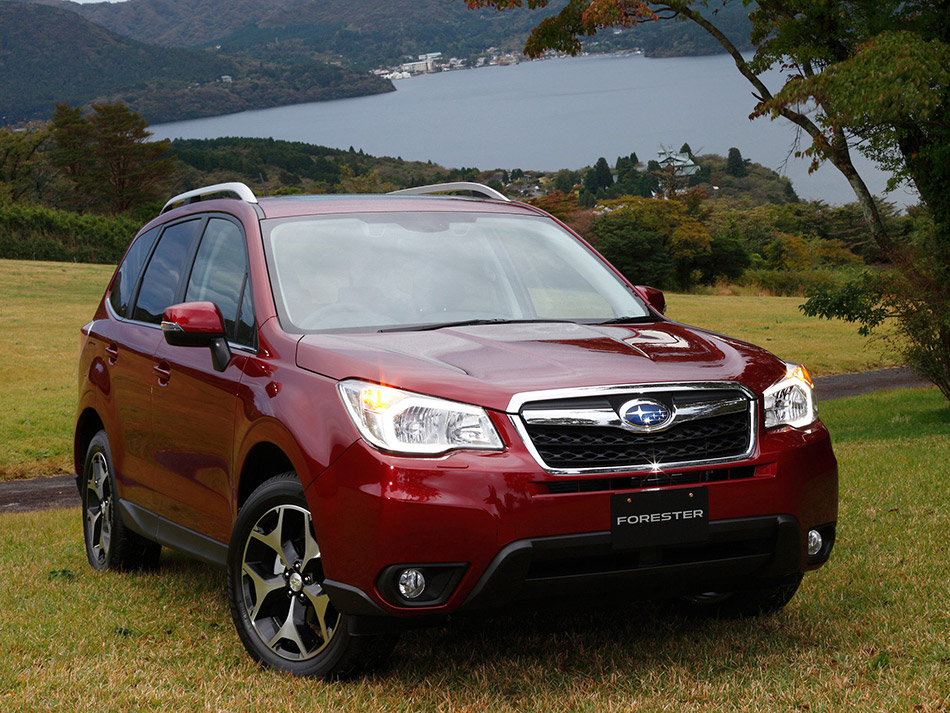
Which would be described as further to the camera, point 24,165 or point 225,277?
point 24,165

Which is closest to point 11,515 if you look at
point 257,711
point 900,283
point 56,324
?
point 257,711

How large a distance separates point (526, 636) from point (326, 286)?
5.69ft

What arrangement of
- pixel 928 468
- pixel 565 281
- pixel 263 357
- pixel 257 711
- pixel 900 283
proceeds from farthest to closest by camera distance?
pixel 900 283
pixel 928 468
pixel 565 281
pixel 263 357
pixel 257 711

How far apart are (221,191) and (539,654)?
9.19 feet

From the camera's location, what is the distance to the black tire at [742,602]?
464 cm

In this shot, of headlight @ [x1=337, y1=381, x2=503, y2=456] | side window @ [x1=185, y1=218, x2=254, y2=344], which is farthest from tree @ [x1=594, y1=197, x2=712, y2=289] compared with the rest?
headlight @ [x1=337, y1=381, x2=503, y2=456]

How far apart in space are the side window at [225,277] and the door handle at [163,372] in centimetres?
36

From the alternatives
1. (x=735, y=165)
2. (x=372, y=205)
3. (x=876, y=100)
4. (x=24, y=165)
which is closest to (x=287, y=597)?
(x=372, y=205)

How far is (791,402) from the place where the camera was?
409 cm

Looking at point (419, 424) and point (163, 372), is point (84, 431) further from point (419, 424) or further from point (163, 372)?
point (419, 424)

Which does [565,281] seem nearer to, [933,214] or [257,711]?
[257,711]

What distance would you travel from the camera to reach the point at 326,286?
15.3 feet

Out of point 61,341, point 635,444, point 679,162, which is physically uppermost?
point 679,162

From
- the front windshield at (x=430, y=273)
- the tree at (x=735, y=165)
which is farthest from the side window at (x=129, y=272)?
the tree at (x=735, y=165)
